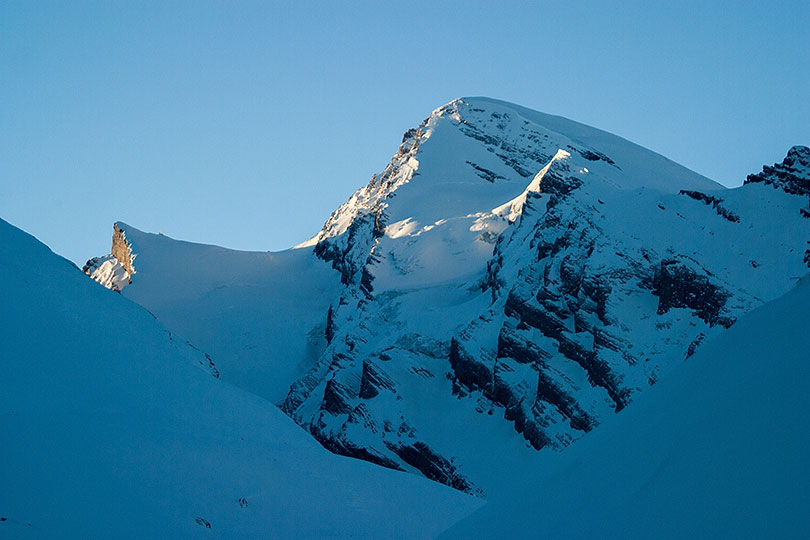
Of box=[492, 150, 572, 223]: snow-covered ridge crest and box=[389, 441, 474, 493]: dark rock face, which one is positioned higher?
box=[492, 150, 572, 223]: snow-covered ridge crest

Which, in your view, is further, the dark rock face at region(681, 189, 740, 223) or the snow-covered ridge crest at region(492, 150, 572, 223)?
the snow-covered ridge crest at region(492, 150, 572, 223)

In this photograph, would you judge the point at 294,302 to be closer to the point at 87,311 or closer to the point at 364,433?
the point at 364,433

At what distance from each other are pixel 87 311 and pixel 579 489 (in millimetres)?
19383

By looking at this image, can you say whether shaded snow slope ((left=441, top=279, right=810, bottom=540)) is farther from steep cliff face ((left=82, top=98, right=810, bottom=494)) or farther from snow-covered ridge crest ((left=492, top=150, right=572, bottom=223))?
snow-covered ridge crest ((left=492, top=150, right=572, bottom=223))

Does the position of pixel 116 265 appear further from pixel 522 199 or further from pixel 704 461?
pixel 704 461

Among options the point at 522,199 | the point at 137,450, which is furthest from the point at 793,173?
the point at 137,450

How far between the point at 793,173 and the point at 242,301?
192 feet

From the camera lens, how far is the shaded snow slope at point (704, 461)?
24.8 feet

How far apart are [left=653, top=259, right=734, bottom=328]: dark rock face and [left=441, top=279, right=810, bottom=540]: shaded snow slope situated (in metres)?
45.2

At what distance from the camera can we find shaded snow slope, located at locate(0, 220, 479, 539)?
52.9 feet

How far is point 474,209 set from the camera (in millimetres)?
93438

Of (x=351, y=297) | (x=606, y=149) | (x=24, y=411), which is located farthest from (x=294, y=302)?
(x=24, y=411)

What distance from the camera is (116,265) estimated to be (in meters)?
112

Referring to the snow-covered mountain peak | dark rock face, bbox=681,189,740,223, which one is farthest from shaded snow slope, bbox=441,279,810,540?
the snow-covered mountain peak
